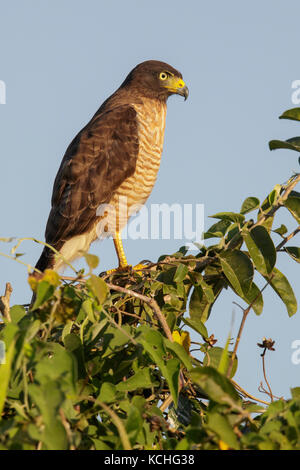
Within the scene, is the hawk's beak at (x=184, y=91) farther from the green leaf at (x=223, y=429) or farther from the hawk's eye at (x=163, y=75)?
the green leaf at (x=223, y=429)

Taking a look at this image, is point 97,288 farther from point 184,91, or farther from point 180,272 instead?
point 184,91

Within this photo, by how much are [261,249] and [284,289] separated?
0.80 ft

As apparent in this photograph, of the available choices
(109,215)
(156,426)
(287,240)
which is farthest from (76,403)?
(109,215)

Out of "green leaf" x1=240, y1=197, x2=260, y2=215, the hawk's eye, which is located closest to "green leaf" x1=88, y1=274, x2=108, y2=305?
"green leaf" x1=240, y1=197, x2=260, y2=215

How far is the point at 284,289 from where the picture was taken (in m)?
3.55

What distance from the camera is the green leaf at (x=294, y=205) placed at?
3.41m

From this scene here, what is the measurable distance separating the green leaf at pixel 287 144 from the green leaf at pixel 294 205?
243 millimetres

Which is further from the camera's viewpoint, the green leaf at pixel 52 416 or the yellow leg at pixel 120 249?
the yellow leg at pixel 120 249

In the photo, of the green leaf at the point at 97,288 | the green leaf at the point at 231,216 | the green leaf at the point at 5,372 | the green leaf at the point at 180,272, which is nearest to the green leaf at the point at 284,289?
the green leaf at the point at 231,216

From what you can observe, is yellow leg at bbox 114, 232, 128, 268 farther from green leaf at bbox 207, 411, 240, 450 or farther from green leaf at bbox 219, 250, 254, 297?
green leaf at bbox 207, 411, 240, 450

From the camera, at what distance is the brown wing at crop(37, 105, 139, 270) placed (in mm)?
6246

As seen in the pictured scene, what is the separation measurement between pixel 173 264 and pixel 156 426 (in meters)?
1.34

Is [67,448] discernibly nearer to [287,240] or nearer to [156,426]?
[156,426]

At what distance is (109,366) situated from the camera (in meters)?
2.86
